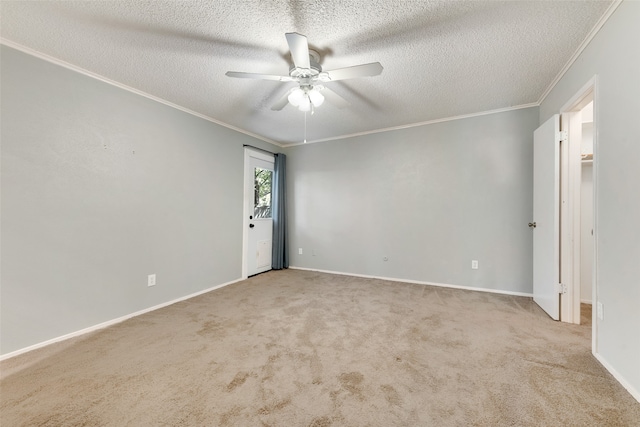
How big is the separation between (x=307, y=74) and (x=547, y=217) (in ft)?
9.23

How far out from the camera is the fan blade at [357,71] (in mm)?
1679

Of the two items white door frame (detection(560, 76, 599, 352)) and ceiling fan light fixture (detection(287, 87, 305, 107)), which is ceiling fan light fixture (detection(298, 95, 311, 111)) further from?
white door frame (detection(560, 76, 599, 352))

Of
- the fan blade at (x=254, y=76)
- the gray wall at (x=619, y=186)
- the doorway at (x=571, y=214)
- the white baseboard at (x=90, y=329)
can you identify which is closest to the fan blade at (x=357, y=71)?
the fan blade at (x=254, y=76)

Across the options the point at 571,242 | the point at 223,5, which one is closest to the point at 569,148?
the point at 571,242

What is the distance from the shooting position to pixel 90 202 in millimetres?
2303

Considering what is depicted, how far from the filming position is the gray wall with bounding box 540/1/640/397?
1.43 metres

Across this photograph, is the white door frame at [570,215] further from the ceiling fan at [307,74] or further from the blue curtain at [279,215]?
the blue curtain at [279,215]

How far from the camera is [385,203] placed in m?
3.94

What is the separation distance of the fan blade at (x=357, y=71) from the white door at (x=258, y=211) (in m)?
2.56

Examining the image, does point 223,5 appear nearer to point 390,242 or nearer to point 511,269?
point 390,242

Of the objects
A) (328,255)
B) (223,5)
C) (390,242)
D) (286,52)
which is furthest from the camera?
(328,255)

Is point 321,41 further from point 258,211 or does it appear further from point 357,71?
point 258,211

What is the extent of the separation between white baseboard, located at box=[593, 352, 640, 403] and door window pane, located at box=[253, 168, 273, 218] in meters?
4.14

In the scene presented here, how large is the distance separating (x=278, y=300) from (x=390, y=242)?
1965 mm
